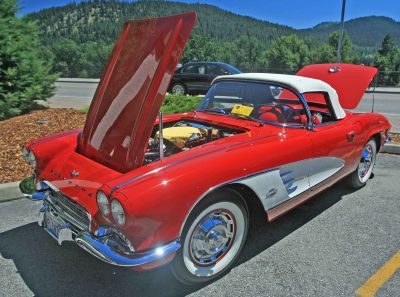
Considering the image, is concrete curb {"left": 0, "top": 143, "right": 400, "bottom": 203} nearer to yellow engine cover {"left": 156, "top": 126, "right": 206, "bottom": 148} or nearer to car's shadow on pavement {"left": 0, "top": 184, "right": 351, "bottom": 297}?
car's shadow on pavement {"left": 0, "top": 184, "right": 351, "bottom": 297}

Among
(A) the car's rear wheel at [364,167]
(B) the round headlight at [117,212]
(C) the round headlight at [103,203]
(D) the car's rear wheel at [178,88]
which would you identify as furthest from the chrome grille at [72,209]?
(D) the car's rear wheel at [178,88]

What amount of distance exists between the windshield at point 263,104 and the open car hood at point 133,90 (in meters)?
1.18

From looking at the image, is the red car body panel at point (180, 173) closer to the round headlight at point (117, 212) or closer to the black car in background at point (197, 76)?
the round headlight at point (117, 212)

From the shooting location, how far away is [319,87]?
3.79 meters

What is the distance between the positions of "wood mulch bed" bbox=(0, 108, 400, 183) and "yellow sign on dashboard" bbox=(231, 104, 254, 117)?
286cm

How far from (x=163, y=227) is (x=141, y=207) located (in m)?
0.21

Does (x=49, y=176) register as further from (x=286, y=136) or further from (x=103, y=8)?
(x=103, y=8)

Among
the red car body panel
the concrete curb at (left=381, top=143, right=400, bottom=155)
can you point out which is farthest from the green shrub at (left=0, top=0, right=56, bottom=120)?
the concrete curb at (left=381, top=143, right=400, bottom=155)

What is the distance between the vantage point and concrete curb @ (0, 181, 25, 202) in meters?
4.09

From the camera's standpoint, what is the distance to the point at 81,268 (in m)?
2.86

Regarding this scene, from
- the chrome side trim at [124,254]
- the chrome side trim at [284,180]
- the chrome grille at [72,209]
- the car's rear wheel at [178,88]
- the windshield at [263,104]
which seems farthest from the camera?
the car's rear wheel at [178,88]

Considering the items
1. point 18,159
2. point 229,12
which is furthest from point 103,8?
point 18,159

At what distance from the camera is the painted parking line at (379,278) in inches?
100

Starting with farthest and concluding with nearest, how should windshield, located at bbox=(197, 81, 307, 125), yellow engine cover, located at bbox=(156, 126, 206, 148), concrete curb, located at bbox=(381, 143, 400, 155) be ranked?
concrete curb, located at bbox=(381, 143, 400, 155)
windshield, located at bbox=(197, 81, 307, 125)
yellow engine cover, located at bbox=(156, 126, 206, 148)
